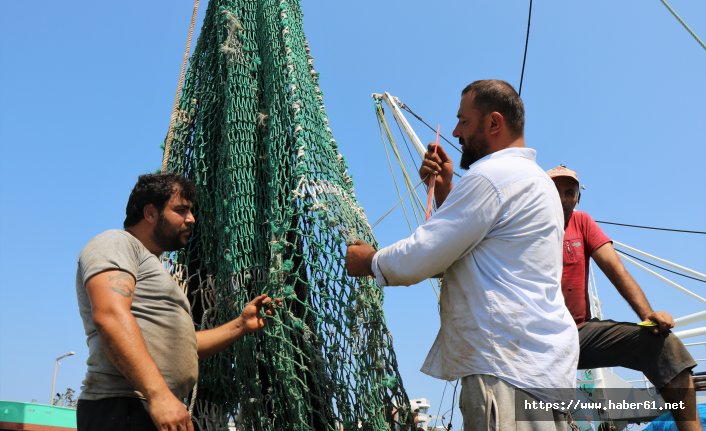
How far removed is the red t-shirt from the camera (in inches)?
148

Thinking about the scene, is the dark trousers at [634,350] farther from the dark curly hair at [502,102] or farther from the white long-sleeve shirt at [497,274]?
the dark curly hair at [502,102]

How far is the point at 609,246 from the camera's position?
398cm

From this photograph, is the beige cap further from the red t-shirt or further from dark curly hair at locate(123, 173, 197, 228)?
dark curly hair at locate(123, 173, 197, 228)

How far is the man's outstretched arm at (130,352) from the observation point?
238 cm

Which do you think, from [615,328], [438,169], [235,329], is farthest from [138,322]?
[615,328]

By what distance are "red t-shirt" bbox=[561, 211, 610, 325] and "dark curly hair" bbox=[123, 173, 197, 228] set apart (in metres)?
2.12

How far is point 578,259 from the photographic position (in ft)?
12.8

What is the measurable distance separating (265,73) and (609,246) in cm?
227

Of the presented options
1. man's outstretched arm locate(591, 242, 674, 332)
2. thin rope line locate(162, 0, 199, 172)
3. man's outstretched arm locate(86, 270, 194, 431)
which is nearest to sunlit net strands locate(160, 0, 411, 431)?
thin rope line locate(162, 0, 199, 172)

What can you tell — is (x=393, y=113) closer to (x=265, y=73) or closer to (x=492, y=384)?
(x=265, y=73)

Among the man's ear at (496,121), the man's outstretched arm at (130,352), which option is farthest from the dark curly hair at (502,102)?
the man's outstretched arm at (130,352)

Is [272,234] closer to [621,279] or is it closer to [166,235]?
[166,235]

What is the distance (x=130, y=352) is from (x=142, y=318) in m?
0.30

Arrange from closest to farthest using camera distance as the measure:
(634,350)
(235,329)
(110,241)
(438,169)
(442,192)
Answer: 1. (110,241)
2. (438,169)
3. (442,192)
4. (235,329)
5. (634,350)
